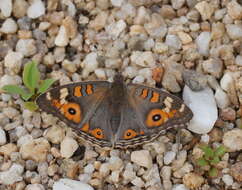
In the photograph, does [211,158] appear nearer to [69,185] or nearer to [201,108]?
[201,108]

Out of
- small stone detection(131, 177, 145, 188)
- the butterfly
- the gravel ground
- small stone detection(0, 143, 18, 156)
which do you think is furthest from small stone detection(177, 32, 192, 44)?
small stone detection(0, 143, 18, 156)

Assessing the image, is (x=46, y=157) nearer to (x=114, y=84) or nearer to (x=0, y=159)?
(x=0, y=159)

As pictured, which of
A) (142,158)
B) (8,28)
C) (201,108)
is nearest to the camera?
(142,158)

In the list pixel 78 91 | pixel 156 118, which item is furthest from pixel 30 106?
pixel 156 118

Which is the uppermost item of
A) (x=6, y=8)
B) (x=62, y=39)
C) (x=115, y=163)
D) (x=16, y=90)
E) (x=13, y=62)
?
(x=6, y=8)

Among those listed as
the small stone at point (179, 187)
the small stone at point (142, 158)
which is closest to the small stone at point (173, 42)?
the small stone at point (142, 158)

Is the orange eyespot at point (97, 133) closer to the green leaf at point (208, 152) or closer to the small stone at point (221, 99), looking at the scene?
the green leaf at point (208, 152)
